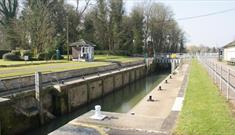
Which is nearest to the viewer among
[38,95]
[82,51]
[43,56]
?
[38,95]

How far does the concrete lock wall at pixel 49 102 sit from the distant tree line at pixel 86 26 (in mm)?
16868

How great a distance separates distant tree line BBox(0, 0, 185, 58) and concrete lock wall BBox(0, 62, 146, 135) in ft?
55.3

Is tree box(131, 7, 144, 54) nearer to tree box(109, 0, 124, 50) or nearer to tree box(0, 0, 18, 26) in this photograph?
tree box(109, 0, 124, 50)

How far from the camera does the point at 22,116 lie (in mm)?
13062

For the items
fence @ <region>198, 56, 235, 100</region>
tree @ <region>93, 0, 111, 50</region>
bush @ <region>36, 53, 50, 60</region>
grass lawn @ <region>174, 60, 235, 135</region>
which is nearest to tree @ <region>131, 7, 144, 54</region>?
tree @ <region>93, 0, 111, 50</region>

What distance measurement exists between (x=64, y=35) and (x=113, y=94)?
28.3 metres

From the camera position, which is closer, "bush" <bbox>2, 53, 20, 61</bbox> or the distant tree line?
"bush" <bbox>2, 53, 20, 61</bbox>

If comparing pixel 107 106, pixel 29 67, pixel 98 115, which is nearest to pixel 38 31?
pixel 29 67

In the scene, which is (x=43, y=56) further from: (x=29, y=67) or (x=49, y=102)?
(x=49, y=102)

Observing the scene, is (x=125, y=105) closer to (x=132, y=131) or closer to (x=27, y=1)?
(x=132, y=131)

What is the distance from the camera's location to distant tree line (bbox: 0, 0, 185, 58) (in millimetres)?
38281

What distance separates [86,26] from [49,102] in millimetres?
45702

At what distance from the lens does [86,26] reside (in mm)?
59844

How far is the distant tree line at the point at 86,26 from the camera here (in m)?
38.3
